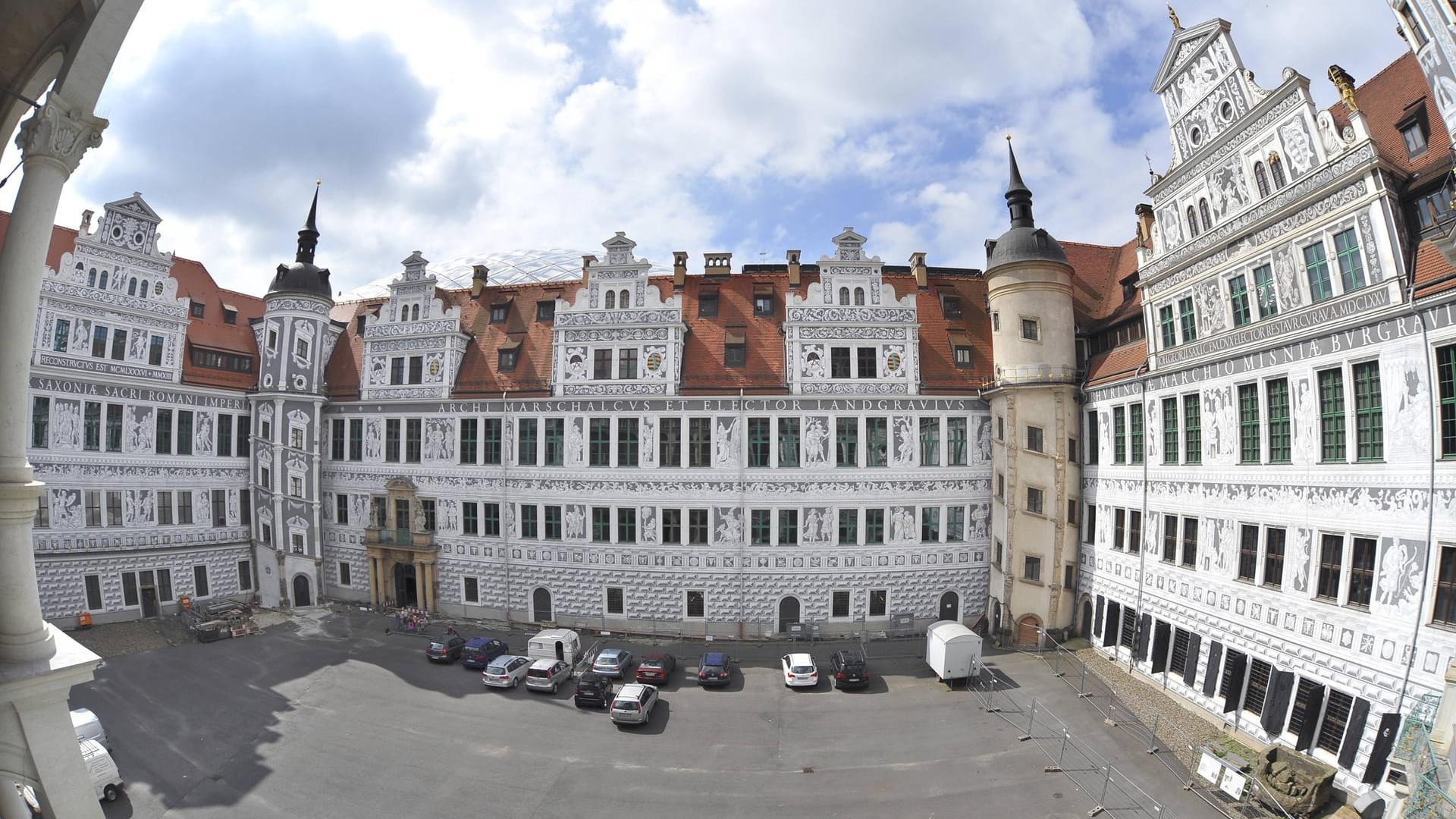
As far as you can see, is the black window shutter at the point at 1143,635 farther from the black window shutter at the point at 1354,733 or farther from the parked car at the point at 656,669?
the parked car at the point at 656,669

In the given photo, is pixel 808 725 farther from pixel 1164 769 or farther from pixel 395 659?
pixel 395 659

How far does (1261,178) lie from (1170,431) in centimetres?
855

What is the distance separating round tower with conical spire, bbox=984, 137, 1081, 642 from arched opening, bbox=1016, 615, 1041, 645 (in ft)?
0.10

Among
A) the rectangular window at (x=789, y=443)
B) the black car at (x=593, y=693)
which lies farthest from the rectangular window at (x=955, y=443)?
the black car at (x=593, y=693)

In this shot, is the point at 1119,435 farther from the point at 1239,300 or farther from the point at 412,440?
the point at 412,440

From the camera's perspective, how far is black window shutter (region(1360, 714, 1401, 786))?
15.2m

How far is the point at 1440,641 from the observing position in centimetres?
1457

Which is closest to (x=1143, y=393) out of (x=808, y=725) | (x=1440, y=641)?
(x=1440, y=641)

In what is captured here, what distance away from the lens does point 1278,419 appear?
19.2 metres

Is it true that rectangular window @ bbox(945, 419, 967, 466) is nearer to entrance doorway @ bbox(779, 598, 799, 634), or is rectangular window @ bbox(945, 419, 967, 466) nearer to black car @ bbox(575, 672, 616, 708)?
entrance doorway @ bbox(779, 598, 799, 634)

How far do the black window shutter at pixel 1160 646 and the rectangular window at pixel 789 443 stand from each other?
14807 mm

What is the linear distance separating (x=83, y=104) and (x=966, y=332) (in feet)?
103

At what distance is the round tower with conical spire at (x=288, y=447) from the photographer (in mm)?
33312

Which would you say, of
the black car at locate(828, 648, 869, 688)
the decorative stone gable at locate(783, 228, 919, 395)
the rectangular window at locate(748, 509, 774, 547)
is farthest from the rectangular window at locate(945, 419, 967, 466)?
the black car at locate(828, 648, 869, 688)
